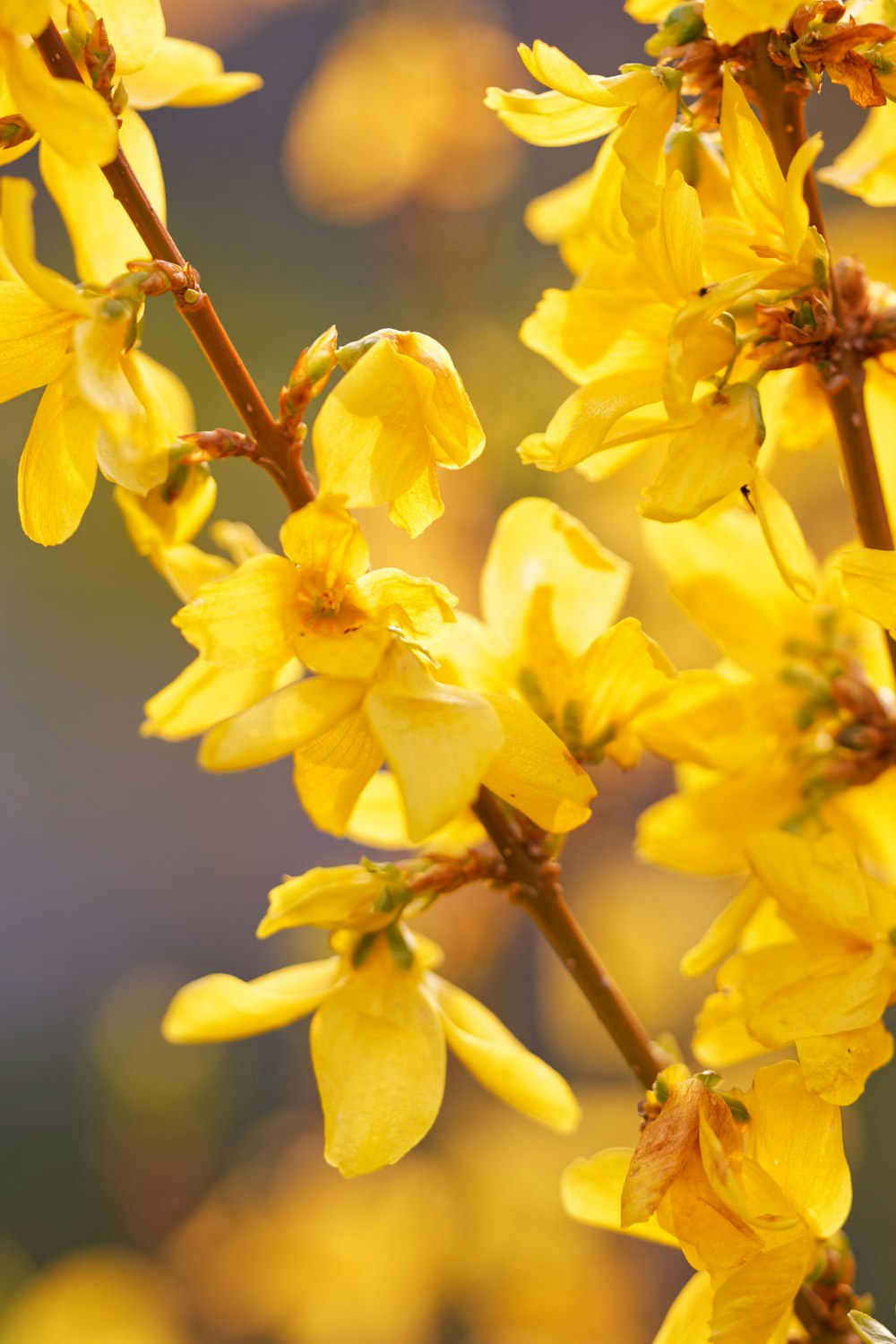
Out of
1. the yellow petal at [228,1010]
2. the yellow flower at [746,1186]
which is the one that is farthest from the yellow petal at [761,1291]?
the yellow petal at [228,1010]

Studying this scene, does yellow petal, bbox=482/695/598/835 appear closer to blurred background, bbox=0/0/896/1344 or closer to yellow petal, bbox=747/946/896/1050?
yellow petal, bbox=747/946/896/1050

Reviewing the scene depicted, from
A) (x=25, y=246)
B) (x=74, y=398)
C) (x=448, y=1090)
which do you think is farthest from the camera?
(x=448, y=1090)

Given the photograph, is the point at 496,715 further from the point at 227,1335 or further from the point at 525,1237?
the point at 227,1335

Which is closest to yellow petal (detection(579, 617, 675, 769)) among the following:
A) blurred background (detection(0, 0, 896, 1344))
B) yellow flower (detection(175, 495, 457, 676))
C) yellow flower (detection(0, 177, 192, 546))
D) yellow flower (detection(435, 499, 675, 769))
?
yellow flower (detection(435, 499, 675, 769))

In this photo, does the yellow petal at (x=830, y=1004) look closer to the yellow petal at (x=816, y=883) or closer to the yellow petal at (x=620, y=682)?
the yellow petal at (x=816, y=883)

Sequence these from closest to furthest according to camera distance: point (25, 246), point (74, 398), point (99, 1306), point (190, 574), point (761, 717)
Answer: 1. point (25, 246)
2. point (74, 398)
3. point (190, 574)
4. point (761, 717)
5. point (99, 1306)

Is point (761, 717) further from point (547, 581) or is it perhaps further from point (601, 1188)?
point (601, 1188)

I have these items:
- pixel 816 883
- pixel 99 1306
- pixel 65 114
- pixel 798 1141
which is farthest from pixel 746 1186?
pixel 99 1306
